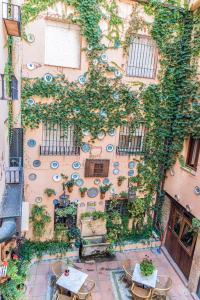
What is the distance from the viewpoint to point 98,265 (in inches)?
365

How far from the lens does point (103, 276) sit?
8.72 meters

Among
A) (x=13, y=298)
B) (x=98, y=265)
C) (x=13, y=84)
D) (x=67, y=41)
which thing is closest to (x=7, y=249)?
(x=13, y=298)

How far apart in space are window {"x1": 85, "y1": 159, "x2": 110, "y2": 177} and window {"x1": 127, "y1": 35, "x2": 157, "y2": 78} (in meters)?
3.81

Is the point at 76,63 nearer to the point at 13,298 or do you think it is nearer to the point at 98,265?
the point at 13,298

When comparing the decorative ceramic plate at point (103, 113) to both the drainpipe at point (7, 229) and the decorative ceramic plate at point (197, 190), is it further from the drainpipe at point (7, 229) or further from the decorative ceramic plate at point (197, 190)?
the drainpipe at point (7, 229)

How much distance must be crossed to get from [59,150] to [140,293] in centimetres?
593

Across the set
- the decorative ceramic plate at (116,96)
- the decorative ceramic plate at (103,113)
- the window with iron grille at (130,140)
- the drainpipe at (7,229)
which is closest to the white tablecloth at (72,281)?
the drainpipe at (7,229)

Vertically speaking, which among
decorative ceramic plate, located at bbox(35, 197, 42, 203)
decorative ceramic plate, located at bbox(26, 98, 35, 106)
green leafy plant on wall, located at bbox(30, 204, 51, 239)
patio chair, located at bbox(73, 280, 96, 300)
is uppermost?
decorative ceramic plate, located at bbox(26, 98, 35, 106)

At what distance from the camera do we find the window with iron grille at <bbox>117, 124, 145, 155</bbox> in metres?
9.66

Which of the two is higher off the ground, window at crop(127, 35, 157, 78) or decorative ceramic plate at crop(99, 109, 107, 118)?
window at crop(127, 35, 157, 78)

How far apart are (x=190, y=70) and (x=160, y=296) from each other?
8506 millimetres

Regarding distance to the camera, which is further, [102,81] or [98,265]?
[98,265]

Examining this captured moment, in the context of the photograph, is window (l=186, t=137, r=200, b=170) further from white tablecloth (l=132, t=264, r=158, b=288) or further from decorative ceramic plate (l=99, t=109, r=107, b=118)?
white tablecloth (l=132, t=264, r=158, b=288)

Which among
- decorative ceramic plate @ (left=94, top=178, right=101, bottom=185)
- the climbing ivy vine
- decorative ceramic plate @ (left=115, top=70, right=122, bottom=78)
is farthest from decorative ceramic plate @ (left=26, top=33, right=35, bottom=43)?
decorative ceramic plate @ (left=94, top=178, right=101, bottom=185)
